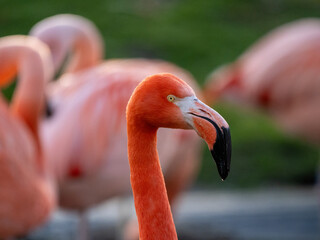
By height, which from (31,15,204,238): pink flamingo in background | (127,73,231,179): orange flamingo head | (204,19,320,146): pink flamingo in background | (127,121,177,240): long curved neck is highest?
(204,19,320,146): pink flamingo in background

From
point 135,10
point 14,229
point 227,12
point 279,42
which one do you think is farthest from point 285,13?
point 14,229

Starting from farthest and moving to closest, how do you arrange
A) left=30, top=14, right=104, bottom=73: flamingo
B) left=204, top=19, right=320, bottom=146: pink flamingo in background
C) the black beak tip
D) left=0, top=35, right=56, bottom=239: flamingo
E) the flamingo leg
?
left=204, top=19, right=320, bottom=146: pink flamingo in background → left=30, top=14, right=104, bottom=73: flamingo → the flamingo leg → left=0, top=35, right=56, bottom=239: flamingo → the black beak tip

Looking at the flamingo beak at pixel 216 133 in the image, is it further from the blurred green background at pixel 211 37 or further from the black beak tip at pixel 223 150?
the blurred green background at pixel 211 37

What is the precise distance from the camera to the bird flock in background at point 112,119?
Answer: 196cm

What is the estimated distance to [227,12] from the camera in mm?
10234

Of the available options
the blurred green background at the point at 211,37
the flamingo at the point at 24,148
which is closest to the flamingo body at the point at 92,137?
the flamingo at the point at 24,148

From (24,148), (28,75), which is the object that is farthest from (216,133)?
(28,75)

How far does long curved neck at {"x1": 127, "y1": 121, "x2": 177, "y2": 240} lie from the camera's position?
1.98 m

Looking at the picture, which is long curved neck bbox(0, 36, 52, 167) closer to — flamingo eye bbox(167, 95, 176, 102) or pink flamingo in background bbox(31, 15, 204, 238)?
pink flamingo in background bbox(31, 15, 204, 238)

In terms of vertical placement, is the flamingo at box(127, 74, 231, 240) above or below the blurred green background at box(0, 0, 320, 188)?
below

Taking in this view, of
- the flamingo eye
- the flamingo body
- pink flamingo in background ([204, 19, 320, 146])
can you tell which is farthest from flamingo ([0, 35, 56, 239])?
pink flamingo in background ([204, 19, 320, 146])

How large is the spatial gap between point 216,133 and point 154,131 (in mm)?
242

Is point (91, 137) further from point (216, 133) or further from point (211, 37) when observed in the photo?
point (211, 37)

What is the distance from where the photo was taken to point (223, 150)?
1.83 meters
